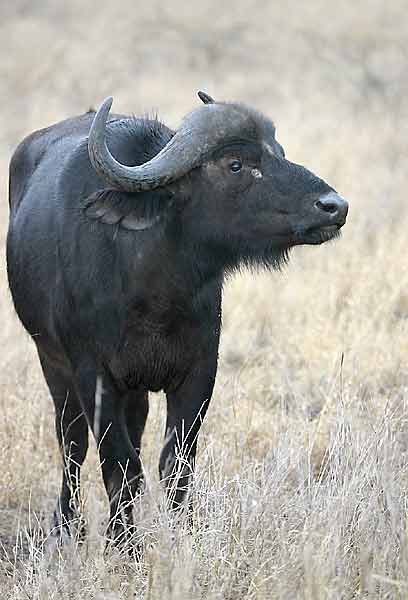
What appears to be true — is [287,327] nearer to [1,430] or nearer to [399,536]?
[1,430]

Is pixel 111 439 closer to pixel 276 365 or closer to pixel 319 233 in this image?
pixel 319 233

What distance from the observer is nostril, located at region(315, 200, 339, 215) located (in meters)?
4.29

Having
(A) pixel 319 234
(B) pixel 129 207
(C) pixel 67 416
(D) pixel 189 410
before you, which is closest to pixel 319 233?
(A) pixel 319 234

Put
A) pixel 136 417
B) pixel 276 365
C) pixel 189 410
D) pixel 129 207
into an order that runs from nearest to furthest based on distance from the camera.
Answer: pixel 129 207, pixel 189 410, pixel 136 417, pixel 276 365

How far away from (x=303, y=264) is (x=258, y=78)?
7.38 meters

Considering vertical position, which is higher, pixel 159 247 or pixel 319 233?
pixel 319 233

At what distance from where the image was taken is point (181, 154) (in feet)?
14.4

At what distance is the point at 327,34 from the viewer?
711 inches

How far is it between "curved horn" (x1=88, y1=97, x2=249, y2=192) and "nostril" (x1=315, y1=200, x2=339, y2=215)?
462 millimetres

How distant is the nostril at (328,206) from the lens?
429 centimetres

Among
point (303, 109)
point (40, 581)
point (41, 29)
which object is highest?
point (41, 29)

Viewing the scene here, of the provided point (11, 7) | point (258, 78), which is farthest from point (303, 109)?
point (11, 7)

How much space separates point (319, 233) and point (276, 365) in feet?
9.20

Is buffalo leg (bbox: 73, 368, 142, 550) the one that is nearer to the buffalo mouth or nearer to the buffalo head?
the buffalo head
